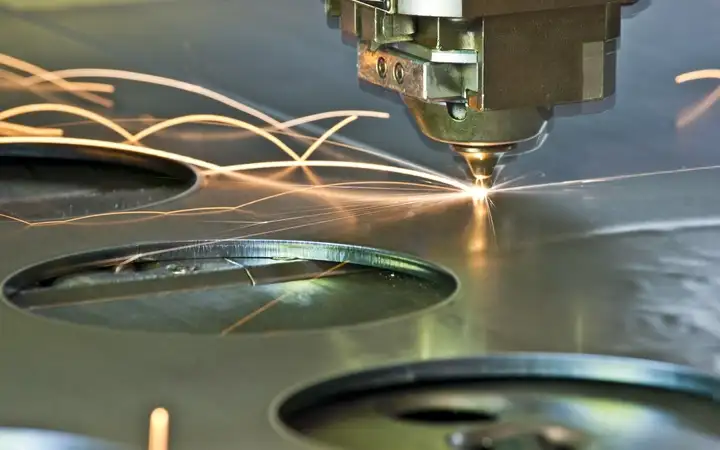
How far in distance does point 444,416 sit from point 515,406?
61mm

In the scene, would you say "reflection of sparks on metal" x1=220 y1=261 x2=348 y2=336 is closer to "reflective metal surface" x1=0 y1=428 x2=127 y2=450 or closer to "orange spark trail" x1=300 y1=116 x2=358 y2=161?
"reflective metal surface" x1=0 y1=428 x2=127 y2=450

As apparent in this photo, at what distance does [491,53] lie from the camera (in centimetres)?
138

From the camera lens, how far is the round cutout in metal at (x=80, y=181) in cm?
183

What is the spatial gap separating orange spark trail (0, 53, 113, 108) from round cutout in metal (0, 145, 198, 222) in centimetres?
11

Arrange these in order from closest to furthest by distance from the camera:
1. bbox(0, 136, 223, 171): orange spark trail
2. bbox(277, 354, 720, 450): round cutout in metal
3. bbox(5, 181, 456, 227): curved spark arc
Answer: bbox(277, 354, 720, 450): round cutout in metal
bbox(5, 181, 456, 227): curved spark arc
bbox(0, 136, 223, 171): orange spark trail

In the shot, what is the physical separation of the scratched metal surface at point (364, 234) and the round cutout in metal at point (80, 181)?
56 mm

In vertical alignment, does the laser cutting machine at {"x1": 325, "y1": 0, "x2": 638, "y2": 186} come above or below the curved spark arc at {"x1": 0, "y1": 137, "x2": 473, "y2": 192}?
above

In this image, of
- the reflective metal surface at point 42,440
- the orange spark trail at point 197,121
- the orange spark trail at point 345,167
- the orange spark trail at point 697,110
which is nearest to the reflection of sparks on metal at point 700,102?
the orange spark trail at point 697,110

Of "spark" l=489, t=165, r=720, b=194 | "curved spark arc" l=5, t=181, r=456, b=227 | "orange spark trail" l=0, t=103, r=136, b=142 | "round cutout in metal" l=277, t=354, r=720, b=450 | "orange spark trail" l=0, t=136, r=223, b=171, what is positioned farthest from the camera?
"orange spark trail" l=0, t=103, r=136, b=142

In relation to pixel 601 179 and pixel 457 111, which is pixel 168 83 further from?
pixel 457 111

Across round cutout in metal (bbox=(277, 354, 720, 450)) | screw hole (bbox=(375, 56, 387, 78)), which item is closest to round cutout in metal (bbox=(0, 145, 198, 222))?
screw hole (bbox=(375, 56, 387, 78))

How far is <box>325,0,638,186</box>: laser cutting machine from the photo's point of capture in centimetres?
137

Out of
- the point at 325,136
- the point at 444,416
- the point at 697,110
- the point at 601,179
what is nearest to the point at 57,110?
the point at 325,136

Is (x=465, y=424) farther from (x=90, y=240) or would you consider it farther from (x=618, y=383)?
(x=90, y=240)
